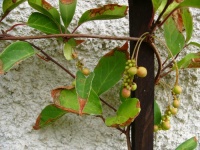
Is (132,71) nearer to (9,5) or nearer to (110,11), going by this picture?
(110,11)

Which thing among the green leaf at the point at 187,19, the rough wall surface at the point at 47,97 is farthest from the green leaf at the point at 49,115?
the green leaf at the point at 187,19

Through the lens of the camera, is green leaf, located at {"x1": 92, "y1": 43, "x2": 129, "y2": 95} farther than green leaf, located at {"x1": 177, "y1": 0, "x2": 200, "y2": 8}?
Yes

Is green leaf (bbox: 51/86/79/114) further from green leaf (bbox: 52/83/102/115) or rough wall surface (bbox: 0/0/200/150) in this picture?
rough wall surface (bbox: 0/0/200/150)

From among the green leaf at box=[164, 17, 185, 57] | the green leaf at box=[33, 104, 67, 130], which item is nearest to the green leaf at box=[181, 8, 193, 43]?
the green leaf at box=[164, 17, 185, 57]

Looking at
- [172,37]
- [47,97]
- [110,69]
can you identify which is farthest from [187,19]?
[47,97]

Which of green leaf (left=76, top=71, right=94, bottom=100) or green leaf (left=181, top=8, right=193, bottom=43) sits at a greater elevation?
green leaf (left=181, top=8, right=193, bottom=43)

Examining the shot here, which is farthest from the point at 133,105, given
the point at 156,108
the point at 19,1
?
the point at 19,1
